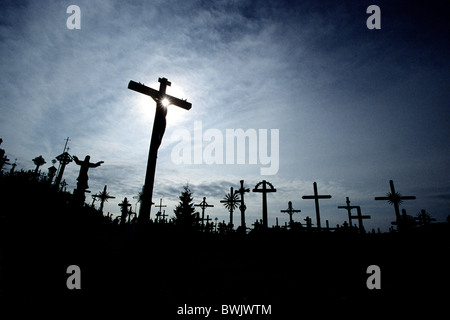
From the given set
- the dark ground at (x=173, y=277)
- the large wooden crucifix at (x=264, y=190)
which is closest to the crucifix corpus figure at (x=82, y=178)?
the dark ground at (x=173, y=277)

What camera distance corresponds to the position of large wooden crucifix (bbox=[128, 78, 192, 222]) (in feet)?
18.8

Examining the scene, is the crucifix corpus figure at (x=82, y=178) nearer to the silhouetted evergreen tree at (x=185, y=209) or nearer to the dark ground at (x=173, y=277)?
the dark ground at (x=173, y=277)

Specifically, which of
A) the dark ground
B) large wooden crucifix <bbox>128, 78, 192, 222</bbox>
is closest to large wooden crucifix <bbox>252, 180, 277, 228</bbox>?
the dark ground

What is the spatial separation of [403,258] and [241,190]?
51.7ft

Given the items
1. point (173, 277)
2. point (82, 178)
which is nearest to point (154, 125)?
point (173, 277)

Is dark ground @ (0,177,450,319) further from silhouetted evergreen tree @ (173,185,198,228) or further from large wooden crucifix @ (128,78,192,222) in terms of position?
silhouetted evergreen tree @ (173,185,198,228)

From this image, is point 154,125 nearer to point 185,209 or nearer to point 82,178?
point 82,178

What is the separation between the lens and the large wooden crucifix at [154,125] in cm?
574

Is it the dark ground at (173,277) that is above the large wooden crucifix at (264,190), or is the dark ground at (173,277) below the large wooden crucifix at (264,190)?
below

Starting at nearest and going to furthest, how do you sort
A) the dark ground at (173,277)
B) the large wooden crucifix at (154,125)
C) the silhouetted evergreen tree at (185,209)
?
the dark ground at (173,277) → the large wooden crucifix at (154,125) → the silhouetted evergreen tree at (185,209)

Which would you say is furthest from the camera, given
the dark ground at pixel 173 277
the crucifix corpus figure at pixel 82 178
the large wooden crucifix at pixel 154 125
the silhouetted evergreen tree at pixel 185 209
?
the silhouetted evergreen tree at pixel 185 209

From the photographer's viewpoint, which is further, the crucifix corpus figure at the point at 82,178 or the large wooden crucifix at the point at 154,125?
the crucifix corpus figure at the point at 82,178
